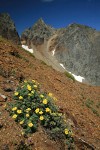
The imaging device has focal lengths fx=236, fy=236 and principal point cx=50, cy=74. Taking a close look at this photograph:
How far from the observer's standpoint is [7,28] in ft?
165

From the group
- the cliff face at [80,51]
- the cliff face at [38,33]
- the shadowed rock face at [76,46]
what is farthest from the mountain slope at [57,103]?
the cliff face at [38,33]

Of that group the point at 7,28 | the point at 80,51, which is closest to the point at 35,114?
the point at 7,28

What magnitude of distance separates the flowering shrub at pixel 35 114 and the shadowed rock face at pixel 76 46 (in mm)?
50468

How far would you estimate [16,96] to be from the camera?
832 cm

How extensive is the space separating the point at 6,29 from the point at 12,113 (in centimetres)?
4423

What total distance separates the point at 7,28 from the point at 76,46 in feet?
80.2

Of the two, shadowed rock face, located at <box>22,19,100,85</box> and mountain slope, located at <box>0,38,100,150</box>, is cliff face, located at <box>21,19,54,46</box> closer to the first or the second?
shadowed rock face, located at <box>22,19,100,85</box>

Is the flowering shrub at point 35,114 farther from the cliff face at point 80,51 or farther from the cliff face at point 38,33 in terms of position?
the cliff face at point 38,33

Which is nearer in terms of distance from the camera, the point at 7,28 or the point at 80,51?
the point at 7,28

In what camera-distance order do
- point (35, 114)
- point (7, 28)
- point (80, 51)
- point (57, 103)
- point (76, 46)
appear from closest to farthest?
1. point (35, 114)
2. point (57, 103)
3. point (7, 28)
4. point (80, 51)
5. point (76, 46)

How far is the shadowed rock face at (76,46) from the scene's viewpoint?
61.9 m

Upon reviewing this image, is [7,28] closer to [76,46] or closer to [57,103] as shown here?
[76,46]

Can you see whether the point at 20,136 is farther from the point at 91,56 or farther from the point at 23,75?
the point at 91,56

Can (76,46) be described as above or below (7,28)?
above
